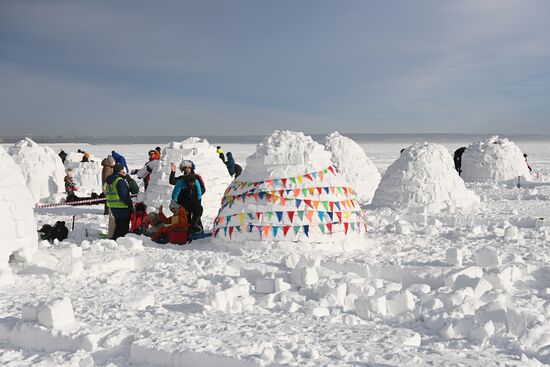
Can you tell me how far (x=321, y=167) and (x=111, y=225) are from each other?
3236mm

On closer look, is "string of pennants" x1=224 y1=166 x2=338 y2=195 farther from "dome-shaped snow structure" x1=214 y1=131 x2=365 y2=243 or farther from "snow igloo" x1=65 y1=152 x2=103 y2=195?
"snow igloo" x1=65 y1=152 x2=103 y2=195

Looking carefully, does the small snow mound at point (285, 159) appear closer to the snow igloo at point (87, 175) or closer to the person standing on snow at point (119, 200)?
the person standing on snow at point (119, 200)

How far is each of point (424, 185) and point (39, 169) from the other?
1018 cm

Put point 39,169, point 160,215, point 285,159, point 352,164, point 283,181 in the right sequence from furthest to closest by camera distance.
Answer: point 39,169, point 352,164, point 160,215, point 285,159, point 283,181

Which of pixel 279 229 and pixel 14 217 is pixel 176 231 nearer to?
pixel 279 229

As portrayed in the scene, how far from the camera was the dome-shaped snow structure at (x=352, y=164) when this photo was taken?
13.1 meters

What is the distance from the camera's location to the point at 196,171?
10469mm

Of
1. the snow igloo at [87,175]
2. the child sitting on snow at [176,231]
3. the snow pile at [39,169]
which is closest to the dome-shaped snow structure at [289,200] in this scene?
the child sitting on snow at [176,231]

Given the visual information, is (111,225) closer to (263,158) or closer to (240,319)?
(263,158)

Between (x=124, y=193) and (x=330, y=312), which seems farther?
(x=124, y=193)

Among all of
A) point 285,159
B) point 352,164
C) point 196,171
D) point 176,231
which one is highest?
point 285,159

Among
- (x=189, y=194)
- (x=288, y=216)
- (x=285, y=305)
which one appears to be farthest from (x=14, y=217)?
(x=285, y=305)

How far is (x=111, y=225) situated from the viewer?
8.06 m

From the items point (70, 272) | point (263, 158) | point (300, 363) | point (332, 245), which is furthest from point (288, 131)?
point (300, 363)
